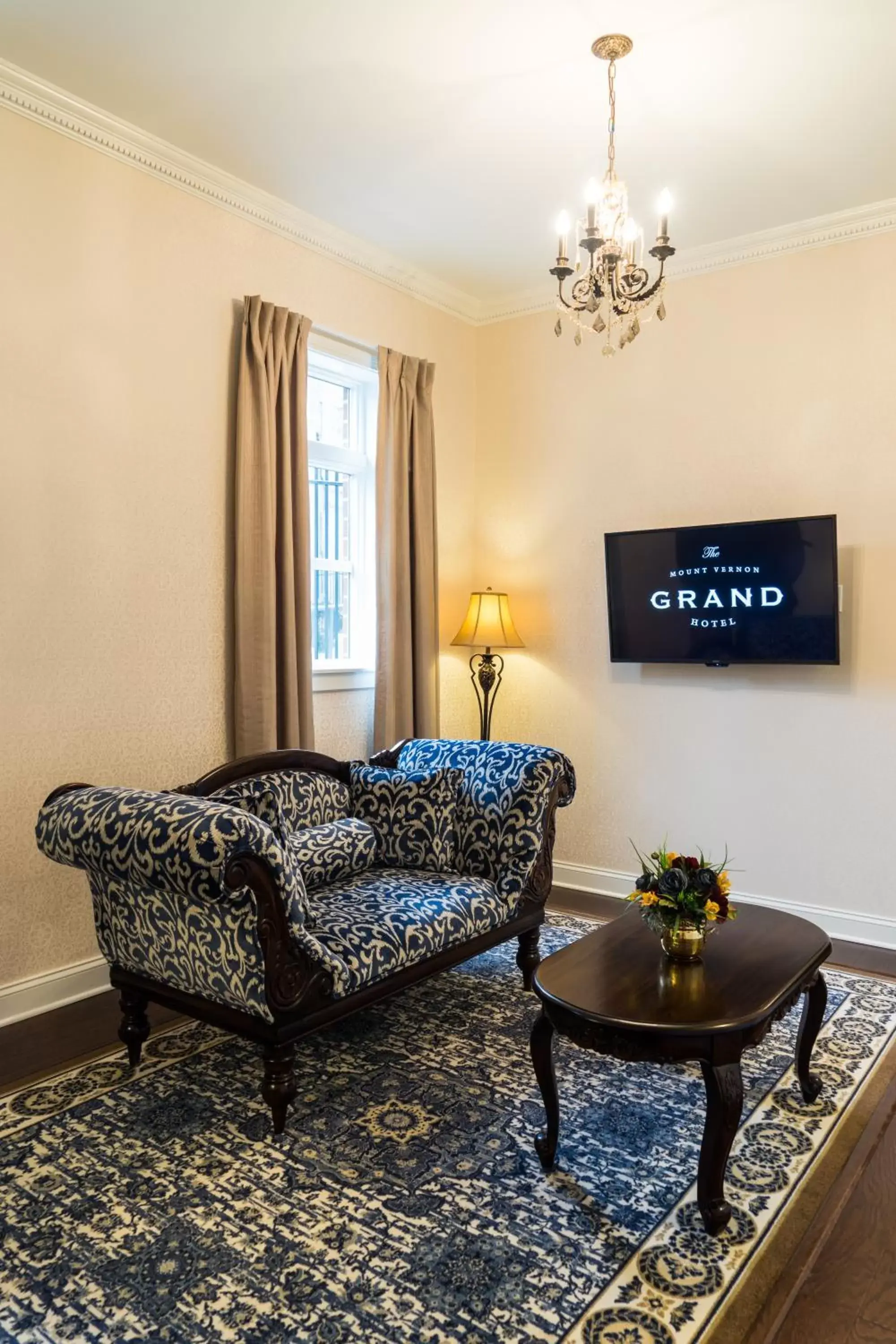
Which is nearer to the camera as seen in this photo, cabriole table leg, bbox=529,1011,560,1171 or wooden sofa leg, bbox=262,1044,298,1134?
cabriole table leg, bbox=529,1011,560,1171

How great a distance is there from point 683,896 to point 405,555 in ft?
8.58

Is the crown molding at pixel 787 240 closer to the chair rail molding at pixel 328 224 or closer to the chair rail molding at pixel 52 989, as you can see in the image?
the chair rail molding at pixel 328 224

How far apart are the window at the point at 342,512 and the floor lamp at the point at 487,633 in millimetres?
528

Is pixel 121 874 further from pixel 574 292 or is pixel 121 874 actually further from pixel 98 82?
pixel 98 82

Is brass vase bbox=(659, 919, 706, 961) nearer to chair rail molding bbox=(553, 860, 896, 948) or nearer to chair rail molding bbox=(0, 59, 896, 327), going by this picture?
chair rail molding bbox=(553, 860, 896, 948)

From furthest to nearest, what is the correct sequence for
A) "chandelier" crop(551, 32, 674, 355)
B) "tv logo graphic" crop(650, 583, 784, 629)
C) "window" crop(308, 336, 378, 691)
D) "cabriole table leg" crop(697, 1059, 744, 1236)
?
1. "window" crop(308, 336, 378, 691)
2. "tv logo graphic" crop(650, 583, 784, 629)
3. "chandelier" crop(551, 32, 674, 355)
4. "cabriole table leg" crop(697, 1059, 744, 1236)

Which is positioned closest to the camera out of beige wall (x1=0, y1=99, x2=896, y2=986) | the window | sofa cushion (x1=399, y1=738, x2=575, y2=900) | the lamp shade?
beige wall (x1=0, y1=99, x2=896, y2=986)

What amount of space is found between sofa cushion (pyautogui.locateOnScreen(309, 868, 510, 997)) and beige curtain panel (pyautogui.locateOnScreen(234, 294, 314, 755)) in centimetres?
88

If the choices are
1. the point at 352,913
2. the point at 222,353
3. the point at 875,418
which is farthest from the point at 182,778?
the point at 875,418

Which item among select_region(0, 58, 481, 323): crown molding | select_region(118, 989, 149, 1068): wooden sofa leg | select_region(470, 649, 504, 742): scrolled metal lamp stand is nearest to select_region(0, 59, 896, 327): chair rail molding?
select_region(0, 58, 481, 323): crown molding

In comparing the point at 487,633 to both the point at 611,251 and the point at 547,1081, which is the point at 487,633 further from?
the point at 547,1081

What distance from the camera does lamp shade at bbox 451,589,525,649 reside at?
15.8ft

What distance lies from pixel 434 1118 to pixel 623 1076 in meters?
0.62

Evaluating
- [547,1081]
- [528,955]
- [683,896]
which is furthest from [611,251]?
[528,955]
